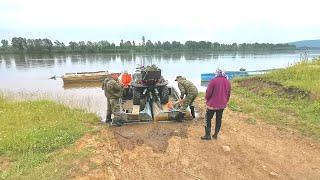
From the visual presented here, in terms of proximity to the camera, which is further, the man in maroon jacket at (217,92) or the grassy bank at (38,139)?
the man in maroon jacket at (217,92)

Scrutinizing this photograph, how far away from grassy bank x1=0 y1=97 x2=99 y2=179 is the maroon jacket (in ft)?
10.8

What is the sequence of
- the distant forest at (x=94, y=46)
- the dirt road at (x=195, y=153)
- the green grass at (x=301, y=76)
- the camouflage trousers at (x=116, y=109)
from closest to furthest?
the dirt road at (x=195, y=153), the camouflage trousers at (x=116, y=109), the green grass at (x=301, y=76), the distant forest at (x=94, y=46)

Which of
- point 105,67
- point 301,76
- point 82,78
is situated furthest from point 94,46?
point 301,76

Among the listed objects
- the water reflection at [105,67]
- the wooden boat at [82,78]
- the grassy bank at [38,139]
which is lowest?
the water reflection at [105,67]

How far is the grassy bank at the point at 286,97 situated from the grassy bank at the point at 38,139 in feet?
18.3

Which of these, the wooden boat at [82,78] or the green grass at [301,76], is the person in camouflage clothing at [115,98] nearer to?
the green grass at [301,76]

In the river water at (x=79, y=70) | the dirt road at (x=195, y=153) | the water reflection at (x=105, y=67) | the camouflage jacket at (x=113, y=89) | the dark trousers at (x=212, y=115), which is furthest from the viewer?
the water reflection at (x=105, y=67)

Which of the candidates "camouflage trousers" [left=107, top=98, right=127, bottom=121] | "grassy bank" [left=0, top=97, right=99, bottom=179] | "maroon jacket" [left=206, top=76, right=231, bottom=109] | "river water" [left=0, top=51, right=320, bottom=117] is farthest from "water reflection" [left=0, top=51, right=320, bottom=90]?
"maroon jacket" [left=206, top=76, right=231, bottom=109]

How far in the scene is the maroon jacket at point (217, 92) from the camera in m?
9.15

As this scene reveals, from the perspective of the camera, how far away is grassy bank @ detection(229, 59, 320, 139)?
11258 mm

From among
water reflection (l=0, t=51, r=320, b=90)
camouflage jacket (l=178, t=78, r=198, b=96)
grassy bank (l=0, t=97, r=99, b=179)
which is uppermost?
camouflage jacket (l=178, t=78, r=198, b=96)

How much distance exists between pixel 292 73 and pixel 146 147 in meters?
11.5

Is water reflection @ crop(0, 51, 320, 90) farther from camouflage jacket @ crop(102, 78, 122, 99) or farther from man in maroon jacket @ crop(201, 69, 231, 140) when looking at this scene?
man in maroon jacket @ crop(201, 69, 231, 140)

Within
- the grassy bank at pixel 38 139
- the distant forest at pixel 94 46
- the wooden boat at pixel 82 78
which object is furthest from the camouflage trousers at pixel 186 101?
the distant forest at pixel 94 46
